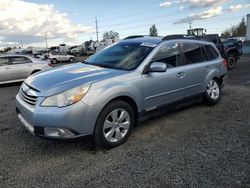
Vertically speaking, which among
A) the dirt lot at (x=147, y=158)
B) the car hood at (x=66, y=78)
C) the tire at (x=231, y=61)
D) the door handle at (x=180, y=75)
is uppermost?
the car hood at (x=66, y=78)

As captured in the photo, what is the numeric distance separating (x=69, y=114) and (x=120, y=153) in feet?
3.23

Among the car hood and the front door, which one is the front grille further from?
the front door

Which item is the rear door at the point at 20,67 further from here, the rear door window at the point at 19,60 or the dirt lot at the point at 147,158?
A: the dirt lot at the point at 147,158

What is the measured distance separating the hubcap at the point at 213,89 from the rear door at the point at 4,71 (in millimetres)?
8170

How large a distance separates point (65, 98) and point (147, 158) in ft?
4.61

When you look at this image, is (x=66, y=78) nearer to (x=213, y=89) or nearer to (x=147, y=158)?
(x=147, y=158)

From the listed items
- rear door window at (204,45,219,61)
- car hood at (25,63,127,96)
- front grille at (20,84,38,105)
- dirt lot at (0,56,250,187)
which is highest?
rear door window at (204,45,219,61)

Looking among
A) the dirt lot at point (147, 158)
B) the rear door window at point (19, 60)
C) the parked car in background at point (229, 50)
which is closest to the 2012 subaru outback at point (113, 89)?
the dirt lot at point (147, 158)

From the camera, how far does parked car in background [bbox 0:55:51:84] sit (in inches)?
422

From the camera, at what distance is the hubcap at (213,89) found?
6.01m

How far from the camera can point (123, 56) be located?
476cm

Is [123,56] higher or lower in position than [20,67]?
higher

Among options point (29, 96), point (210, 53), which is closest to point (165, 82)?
point (210, 53)

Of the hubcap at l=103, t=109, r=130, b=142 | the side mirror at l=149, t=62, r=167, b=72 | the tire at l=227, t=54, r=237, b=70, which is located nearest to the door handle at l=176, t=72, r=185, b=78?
the side mirror at l=149, t=62, r=167, b=72
